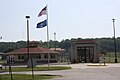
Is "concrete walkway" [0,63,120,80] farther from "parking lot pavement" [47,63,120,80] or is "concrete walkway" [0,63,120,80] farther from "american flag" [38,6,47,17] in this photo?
"american flag" [38,6,47,17]

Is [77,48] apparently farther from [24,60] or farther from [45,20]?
[45,20]

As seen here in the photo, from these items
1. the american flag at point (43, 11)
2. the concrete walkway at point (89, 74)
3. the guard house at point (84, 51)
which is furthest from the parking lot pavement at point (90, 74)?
the guard house at point (84, 51)

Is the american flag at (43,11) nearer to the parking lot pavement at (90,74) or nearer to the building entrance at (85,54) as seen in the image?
the parking lot pavement at (90,74)

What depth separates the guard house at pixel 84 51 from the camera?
6812 cm

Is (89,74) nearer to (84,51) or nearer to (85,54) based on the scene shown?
(85,54)

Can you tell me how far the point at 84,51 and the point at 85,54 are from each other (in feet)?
2.16

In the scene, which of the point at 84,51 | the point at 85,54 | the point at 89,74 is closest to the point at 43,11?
the point at 89,74

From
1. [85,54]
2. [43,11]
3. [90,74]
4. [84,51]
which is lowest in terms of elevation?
[90,74]

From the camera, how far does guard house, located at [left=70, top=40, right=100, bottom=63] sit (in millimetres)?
68125

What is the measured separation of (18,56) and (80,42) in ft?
48.5

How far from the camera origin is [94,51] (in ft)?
224

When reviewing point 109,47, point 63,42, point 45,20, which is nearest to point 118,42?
point 109,47

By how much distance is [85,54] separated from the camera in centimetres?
6875

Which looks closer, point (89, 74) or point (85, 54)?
point (89, 74)
